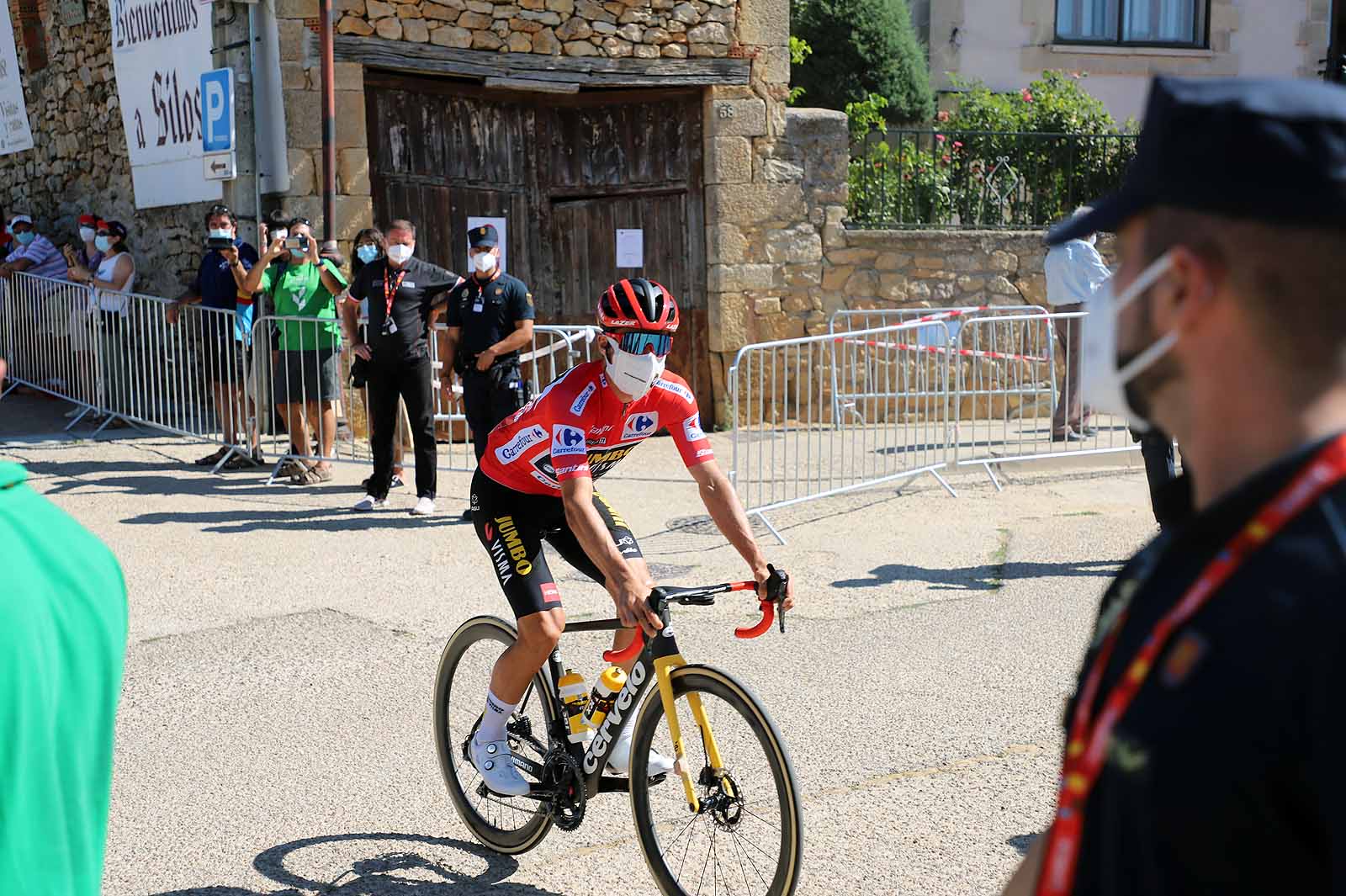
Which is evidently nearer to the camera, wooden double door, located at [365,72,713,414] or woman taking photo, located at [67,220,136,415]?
woman taking photo, located at [67,220,136,415]

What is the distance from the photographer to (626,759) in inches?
162

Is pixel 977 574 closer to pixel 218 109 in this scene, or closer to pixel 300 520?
pixel 300 520

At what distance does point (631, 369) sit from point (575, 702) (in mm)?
1021

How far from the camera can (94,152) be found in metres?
14.7

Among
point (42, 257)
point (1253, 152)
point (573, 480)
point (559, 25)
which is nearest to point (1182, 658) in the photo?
point (1253, 152)

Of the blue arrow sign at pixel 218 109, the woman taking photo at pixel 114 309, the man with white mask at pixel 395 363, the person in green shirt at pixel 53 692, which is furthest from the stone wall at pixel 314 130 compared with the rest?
the person in green shirt at pixel 53 692

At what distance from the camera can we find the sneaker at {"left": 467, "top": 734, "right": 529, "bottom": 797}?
423 cm

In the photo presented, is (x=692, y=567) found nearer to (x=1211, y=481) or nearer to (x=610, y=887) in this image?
(x=610, y=887)

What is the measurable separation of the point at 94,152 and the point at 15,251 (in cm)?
134

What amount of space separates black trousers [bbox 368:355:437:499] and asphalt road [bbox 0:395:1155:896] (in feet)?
0.82

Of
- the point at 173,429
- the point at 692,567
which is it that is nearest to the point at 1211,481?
the point at 692,567

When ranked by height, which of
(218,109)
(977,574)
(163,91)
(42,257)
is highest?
(163,91)

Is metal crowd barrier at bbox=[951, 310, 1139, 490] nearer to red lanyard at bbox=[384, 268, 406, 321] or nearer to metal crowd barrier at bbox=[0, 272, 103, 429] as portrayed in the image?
red lanyard at bbox=[384, 268, 406, 321]

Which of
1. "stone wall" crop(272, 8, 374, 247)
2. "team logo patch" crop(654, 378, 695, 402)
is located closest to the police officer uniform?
"stone wall" crop(272, 8, 374, 247)
